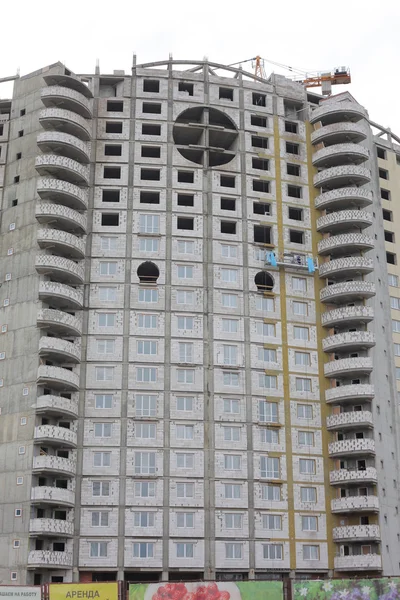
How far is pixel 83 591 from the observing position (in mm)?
56656

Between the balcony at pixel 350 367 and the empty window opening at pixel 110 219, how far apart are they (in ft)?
86.8

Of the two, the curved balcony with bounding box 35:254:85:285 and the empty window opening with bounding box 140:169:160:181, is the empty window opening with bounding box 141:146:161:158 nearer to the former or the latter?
the empty window opening with bounding box 140:169:160:181

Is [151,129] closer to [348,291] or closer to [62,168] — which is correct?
[62,168]

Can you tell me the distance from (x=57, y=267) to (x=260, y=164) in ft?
85.2

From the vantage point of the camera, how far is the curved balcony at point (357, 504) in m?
83.7

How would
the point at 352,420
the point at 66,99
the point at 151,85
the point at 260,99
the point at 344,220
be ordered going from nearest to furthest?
the point at 352,420 → the point at 66,99 → the point at 344,220 → the point at 151,85 → the point at 260,99

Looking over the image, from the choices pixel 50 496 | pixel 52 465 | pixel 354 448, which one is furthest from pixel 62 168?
pixel 354 448

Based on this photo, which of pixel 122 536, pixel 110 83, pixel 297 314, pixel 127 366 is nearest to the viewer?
pixel 122 536

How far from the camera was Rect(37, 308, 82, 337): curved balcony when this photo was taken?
83438 millimetres

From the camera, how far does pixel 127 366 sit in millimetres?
86000

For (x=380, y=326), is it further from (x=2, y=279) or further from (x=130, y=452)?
(x=2, y=279)

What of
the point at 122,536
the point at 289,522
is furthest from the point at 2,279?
the point at 289,522

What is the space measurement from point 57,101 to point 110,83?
7.57 metres

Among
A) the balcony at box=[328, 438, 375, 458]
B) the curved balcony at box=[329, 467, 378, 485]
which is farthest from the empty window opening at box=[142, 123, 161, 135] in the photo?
the curved balcony at box=[329, 467, 378, 485]
